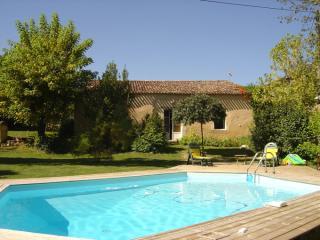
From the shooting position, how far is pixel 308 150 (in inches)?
665

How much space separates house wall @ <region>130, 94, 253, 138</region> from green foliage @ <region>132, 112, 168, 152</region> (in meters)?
3.46

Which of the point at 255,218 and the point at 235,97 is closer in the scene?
the point at 255,218

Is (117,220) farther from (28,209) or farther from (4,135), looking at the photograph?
(4,135)

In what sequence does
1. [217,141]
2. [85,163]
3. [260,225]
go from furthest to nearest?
[217,141]
[85,163]
[260,225]

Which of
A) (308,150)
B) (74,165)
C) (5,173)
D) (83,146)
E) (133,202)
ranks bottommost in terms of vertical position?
(133,202)

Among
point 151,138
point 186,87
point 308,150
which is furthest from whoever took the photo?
point 186,87

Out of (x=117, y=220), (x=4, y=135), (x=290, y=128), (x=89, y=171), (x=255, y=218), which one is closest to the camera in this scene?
(x=255, y=218)

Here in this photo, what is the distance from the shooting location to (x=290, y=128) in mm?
17703

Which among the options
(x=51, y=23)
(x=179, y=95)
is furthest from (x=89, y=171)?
(x=179, y=95)

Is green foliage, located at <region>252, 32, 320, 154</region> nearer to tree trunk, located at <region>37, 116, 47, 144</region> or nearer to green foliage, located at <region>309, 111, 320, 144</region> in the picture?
green foliage, located at <region>309, 111, 320, 144</region>

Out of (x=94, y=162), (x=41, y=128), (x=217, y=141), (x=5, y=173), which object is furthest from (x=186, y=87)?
(x=5, y=173)

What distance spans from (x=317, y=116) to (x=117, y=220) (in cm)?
1022

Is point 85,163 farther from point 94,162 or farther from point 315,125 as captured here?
point 315,125

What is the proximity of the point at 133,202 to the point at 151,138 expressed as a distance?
36.7 feet
